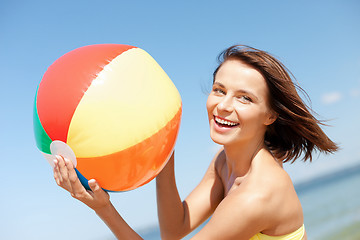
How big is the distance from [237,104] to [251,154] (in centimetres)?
41

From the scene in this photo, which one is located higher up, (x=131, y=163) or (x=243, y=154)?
(x=131, y=163)

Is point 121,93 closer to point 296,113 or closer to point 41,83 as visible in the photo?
point 41,83

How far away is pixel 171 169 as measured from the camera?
2738 millimetres

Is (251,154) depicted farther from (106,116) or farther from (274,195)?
(106,116)

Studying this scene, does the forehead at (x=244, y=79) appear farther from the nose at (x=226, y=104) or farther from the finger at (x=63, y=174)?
the finger at (x=63, y=174)

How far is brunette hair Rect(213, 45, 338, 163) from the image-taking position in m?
2.35

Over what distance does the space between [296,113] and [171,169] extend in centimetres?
102

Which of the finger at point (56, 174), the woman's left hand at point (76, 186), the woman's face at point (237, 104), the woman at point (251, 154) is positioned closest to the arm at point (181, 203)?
the woman at point (251, 154)

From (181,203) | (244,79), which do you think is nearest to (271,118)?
(244,79)

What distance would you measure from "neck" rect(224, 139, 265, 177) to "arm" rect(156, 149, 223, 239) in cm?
43

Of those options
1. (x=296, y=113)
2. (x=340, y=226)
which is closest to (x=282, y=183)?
(x=296, y=113)

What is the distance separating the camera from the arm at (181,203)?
9.07 feet

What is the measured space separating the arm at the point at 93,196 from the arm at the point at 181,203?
1.85ft

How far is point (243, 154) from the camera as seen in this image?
8.19 feet
